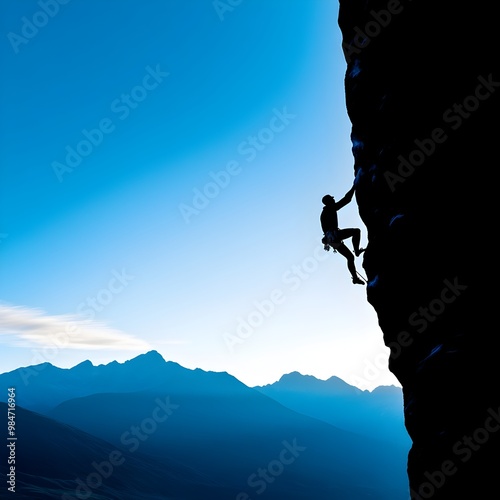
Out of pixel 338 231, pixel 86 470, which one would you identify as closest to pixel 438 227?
pixel 338 231

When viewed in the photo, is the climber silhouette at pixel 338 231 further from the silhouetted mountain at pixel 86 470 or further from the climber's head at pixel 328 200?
the silhouetted mountain at pixel 86 470

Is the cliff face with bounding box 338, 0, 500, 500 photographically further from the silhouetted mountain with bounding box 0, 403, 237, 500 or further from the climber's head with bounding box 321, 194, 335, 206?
the silhouetted mountain with bounding box 0, 403, 237, 500

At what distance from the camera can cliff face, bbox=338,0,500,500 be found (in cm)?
693

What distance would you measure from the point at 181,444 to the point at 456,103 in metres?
221

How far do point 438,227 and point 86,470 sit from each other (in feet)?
440

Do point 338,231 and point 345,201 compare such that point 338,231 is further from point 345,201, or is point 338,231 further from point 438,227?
point 438,227

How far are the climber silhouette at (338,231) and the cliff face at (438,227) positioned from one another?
1.22m

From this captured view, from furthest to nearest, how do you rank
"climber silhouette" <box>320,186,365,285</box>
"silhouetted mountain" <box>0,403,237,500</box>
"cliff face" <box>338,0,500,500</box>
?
"silhouetted mountain" <box>0,403,237,500</box>
"climber silhouette" <box>320,186,365,285</box>
"cliff face" <box>338,0,500,500</box>

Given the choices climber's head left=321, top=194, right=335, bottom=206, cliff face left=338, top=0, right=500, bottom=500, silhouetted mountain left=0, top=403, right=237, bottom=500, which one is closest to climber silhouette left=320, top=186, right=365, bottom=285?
climber's head left=321, top=194, right=335, bottom=206

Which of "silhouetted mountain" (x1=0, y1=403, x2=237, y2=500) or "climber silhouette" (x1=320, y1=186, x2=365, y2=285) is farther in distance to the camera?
"silhouetted mountain" (x1=0, y1=403, x2=237, y2=500)

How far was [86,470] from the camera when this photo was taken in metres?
113

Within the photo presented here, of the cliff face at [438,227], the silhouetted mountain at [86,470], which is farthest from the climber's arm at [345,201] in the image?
the silhouetted mountain at [86,470]

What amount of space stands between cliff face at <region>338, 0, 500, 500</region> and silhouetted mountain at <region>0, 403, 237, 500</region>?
94.4 m

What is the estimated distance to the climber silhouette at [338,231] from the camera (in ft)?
41.6
